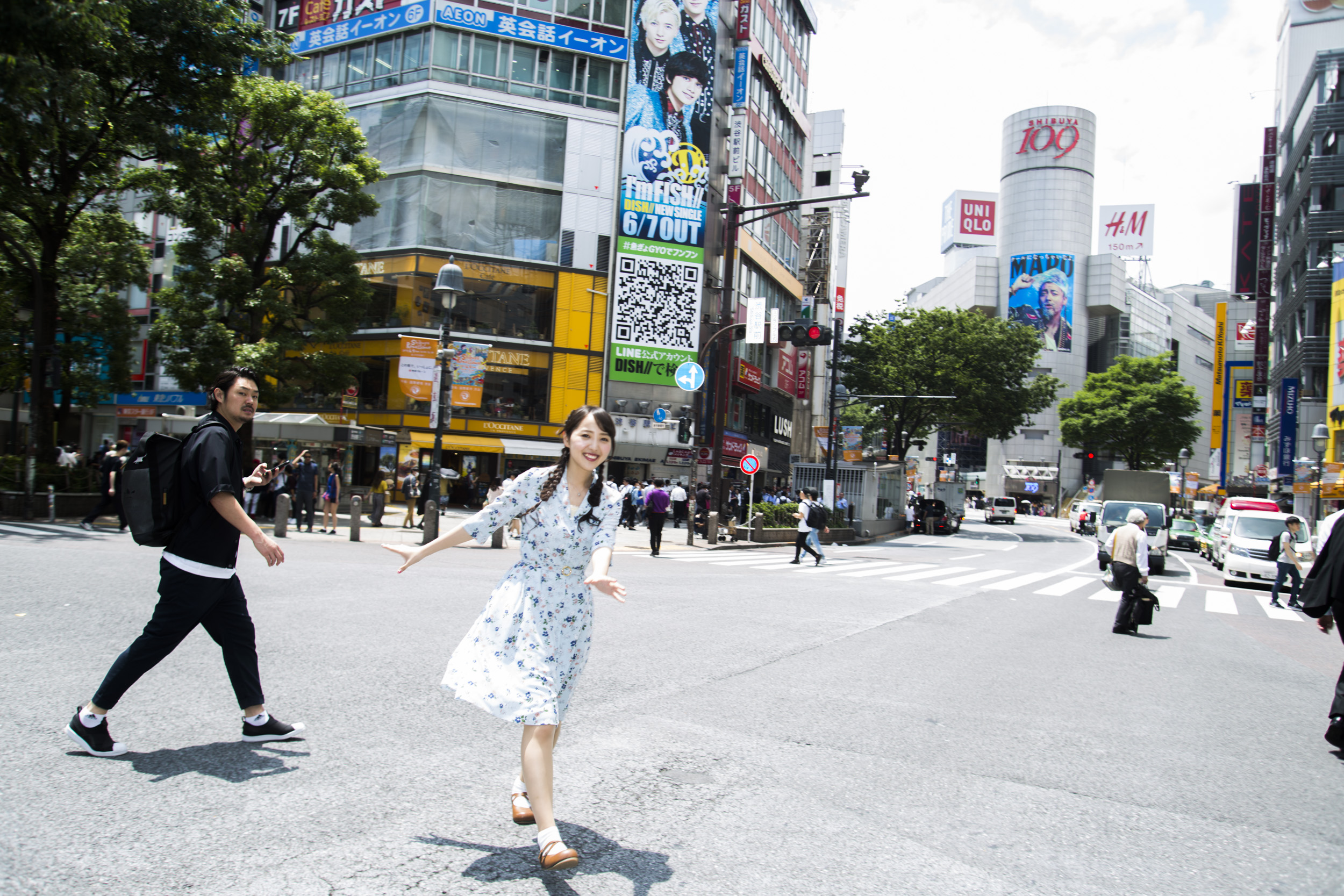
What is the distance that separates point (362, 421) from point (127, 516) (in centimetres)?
3212

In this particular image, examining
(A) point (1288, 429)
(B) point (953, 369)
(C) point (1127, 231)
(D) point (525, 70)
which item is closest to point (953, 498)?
(B) point (953, 369)

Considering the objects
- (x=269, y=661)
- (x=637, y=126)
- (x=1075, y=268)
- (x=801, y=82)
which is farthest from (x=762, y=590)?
(x=1075, y=268)

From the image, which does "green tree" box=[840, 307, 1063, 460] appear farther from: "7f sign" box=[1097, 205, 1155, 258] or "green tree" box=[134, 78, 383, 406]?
"7f sign" box=[1097, 205, 1155, 258]

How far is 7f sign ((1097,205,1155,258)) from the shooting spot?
374ft

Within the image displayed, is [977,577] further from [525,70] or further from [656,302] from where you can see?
[525,70]

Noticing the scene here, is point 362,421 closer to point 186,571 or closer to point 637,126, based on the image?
point 637,126

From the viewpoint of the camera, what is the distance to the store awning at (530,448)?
3431 centimetres

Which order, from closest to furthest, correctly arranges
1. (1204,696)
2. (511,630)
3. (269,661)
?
(511,630)
(269,661)
(1204,696)

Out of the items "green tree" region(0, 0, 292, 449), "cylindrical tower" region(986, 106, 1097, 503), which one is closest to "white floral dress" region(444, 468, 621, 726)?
"green tree" region(0, 0, 292, 449)

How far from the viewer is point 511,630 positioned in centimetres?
346

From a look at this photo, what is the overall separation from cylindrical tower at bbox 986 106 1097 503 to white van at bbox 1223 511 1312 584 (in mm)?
74797

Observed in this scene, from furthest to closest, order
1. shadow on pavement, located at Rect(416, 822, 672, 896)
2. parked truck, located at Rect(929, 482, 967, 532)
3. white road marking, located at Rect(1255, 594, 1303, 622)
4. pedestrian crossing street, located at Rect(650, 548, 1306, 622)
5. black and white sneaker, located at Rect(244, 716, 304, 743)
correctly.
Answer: parked truck, located at Rect(929, 482, 967, 532)
pedestrian crossing street, located at Rect(650, 548, 1306, 622)
white road marking, located at Rect(1255, 594, 1303, 622)
black and white sneaker, located at Rect(244, 716, 304, 743)
shadow on pavement, located at Rect(416, 822, 672, 896)

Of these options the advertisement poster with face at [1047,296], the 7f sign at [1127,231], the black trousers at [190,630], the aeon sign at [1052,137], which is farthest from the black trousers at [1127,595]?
the 7f sign at [1127,231]

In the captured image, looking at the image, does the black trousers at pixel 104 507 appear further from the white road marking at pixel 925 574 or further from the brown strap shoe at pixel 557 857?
the brown strap shoe at pixel 557 857
